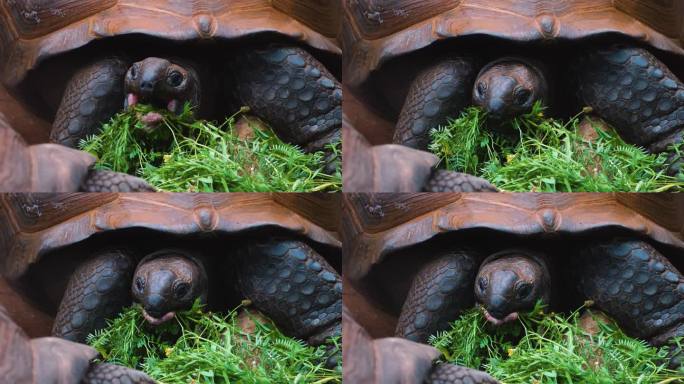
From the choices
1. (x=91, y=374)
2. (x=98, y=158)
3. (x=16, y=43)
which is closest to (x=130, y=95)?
(x=98, y=158)

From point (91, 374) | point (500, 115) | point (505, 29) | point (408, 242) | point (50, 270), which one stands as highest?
point (505, 29)

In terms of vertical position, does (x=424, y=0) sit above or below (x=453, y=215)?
above

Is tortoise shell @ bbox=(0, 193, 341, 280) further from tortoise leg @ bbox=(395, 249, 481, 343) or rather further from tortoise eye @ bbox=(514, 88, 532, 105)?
tortoise eye @ bbox=(514, 88, 532, 105)

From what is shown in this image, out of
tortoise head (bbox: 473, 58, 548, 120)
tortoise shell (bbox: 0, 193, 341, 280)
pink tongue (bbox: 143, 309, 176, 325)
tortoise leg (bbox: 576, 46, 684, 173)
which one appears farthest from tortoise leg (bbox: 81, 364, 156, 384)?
tortoise leg (bbox: 576, 46, 684, 173)

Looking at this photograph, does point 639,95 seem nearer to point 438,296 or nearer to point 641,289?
point 641,289

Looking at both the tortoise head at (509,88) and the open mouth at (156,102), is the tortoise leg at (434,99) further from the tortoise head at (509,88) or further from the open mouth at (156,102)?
the open mouth at (156,102)

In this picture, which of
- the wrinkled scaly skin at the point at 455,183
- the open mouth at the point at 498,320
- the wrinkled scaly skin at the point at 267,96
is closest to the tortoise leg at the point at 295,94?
the wrinkled scaly skin at the point at 267,96

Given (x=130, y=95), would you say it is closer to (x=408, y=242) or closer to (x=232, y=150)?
(x=232, y=150)
